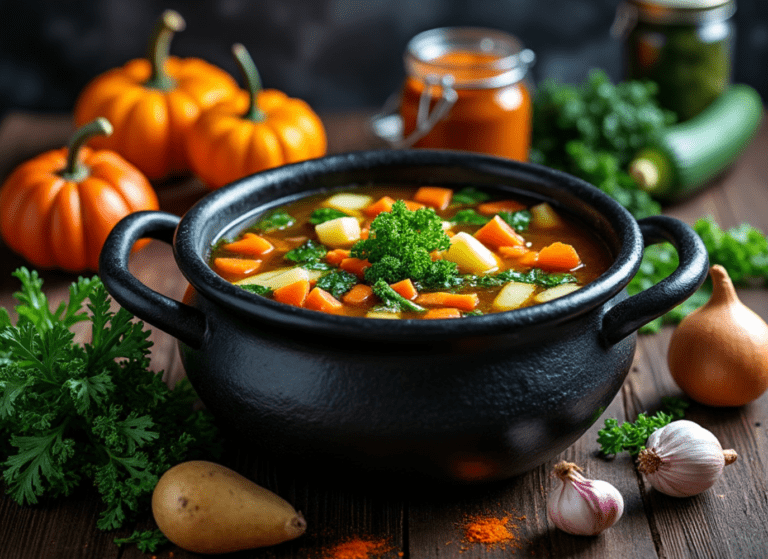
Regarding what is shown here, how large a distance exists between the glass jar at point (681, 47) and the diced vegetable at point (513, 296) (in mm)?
2589

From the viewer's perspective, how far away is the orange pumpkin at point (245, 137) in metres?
4.16

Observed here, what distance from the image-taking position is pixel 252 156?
4176mm

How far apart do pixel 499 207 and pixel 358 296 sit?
2.51 feet

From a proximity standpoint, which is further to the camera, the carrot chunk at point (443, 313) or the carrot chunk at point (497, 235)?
the carrot chunk at point (497, 235)

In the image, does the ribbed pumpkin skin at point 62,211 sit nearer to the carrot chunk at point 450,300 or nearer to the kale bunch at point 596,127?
the carrot chunk at point 450,300

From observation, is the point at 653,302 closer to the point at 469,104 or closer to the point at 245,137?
the point at 469,104

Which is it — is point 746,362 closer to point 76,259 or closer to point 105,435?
point 105,435

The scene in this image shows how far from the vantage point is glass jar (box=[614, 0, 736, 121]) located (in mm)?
4434

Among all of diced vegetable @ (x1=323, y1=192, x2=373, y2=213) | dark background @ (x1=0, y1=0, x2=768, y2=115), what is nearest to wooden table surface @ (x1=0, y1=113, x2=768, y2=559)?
diced vegetable @ (x1=323, y1=192, x2=373, y2=213)

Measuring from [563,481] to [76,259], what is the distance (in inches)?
92.9

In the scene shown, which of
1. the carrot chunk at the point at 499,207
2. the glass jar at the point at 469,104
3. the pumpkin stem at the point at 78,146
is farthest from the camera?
the glass jar at the point at 469,104

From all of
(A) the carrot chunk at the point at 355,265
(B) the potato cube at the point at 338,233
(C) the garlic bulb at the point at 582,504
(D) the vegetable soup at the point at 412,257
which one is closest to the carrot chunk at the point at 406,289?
(D) the vegetable soup at the point at 412,257

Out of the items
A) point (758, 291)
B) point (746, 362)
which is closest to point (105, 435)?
point (746, 362)

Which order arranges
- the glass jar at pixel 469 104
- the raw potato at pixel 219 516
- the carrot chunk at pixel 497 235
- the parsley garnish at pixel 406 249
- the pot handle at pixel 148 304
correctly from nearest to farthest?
the raw potato at pixel 219 516
the pot handle at pixel 148 304
the parsley garnish at pixel 406 249
the carrot chunk at pixel 497 235
the glass jar at pixel 469 104
